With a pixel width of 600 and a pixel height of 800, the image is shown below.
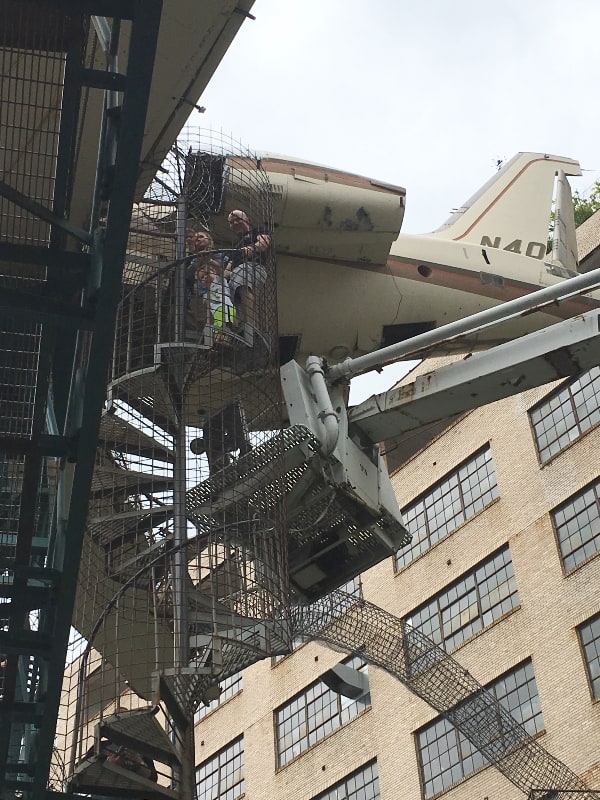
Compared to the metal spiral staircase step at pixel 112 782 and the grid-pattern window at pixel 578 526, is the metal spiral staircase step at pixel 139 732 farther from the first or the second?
the grid-pattern window at pixel 578 526

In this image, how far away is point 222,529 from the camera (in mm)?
11680

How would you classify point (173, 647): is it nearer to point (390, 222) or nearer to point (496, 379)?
point (496, 379)

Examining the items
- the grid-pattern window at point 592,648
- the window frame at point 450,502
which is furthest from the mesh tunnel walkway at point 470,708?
the window frame at point 450,502

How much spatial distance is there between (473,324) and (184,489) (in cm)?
389

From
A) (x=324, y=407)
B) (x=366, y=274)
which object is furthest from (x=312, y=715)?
(x=324, y=407)

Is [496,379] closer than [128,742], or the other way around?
[128,742]

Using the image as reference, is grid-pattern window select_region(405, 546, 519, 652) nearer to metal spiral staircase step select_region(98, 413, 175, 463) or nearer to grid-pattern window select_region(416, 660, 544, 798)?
grid-pattern window select_region(416, 660, 544, 798)

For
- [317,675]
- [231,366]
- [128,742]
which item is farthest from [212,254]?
[317,675]

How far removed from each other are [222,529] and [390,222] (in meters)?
6.91

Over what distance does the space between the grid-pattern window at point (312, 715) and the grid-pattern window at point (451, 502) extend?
4117 mm

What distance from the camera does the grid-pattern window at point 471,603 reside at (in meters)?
34.2

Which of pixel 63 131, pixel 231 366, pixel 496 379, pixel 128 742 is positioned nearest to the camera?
pixel 63 131

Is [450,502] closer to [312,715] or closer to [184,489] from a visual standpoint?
[312,715]

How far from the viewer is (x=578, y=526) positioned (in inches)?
1296
